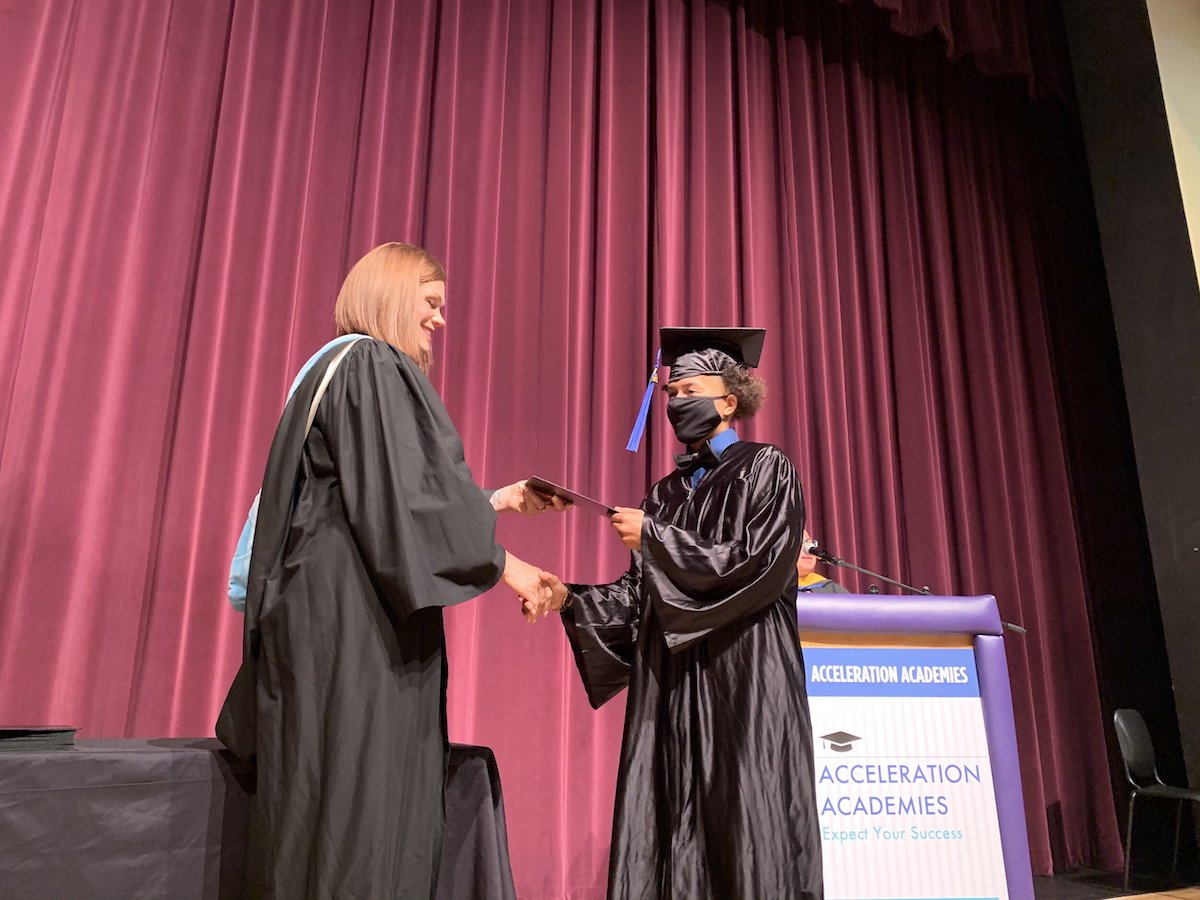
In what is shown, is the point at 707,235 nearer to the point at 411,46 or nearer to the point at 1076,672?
the point at 411,46

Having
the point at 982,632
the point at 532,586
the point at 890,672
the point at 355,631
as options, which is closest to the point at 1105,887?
the point at 982,632

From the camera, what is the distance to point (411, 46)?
3.91 metres

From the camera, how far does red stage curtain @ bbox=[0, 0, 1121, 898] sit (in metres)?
2.94

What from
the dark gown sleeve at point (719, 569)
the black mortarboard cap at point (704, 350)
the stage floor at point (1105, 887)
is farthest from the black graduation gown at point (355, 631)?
the stage floor at point (1105, 887)

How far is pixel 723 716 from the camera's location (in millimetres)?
2027

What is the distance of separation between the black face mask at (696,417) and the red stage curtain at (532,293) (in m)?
1.39

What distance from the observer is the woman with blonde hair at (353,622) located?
1.43 meters

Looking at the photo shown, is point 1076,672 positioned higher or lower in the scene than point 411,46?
lower

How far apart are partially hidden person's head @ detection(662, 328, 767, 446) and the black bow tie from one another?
3 cm

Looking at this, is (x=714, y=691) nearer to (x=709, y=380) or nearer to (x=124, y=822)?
(x=709, y=380)

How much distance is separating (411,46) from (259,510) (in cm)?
296

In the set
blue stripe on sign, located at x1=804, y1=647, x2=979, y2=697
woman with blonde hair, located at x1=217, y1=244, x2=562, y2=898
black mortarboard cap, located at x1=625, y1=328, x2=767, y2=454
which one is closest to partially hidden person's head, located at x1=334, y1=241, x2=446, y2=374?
woman with blonde hair, located at x1=217, y1=244, x2=562, y2=898

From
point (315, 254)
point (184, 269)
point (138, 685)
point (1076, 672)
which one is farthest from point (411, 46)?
point (1076, 672)

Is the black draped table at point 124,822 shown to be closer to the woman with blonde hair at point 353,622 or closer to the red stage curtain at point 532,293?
the woman with blonde hair at point 353,622
